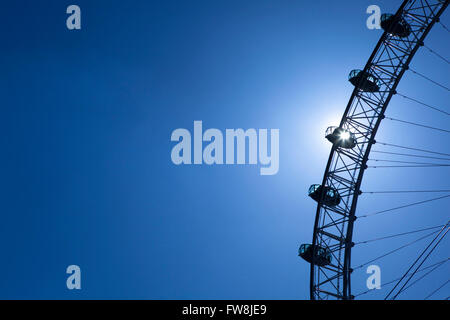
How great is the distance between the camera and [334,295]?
831 inches

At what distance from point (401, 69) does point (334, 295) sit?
11895mm

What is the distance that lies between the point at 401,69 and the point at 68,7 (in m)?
21.9
